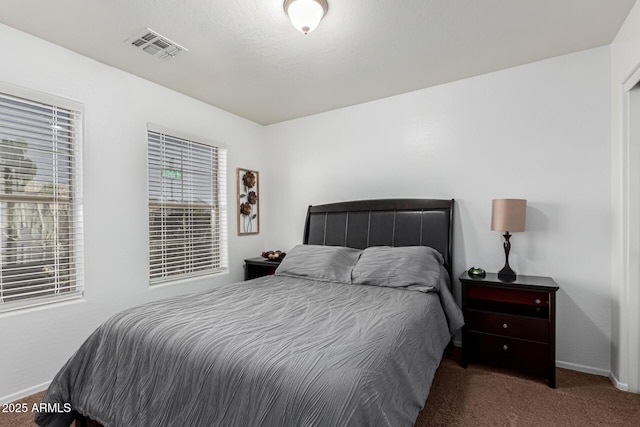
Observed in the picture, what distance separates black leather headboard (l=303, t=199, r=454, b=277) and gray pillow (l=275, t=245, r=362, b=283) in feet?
0.91

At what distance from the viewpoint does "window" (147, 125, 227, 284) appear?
10.00 feet

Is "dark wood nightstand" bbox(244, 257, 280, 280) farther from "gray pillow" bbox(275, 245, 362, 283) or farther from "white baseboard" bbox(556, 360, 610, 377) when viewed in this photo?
"white baseboard" bbox(556, 360, 610, 377)

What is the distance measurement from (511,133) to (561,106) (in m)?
0.39

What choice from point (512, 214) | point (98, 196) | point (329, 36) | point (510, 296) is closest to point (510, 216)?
point (512, 214)

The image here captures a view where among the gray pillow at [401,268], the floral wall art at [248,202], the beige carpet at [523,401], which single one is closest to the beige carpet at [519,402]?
the beige carpet at [523,401]

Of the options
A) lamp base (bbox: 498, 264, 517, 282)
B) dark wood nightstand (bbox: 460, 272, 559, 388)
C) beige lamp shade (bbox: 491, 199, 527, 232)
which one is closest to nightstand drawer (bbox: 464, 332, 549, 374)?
dark wood nightstand (bbox: 460, 272, 559, 388)

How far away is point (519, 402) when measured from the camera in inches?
79.6

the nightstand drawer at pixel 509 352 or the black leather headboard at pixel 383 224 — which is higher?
the black leather headboard at pixel 383 224

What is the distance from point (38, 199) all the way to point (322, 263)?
226 cm

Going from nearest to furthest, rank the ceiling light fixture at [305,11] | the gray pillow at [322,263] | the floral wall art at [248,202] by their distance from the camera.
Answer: the ceiling light fixture at [305,11]
the gray pillow at [322,263]
the floral wall art at [248,202]

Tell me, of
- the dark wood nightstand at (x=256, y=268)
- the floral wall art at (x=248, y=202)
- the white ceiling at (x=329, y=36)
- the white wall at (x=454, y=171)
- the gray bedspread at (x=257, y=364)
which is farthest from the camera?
the floral wall art at (x=248, y=202)

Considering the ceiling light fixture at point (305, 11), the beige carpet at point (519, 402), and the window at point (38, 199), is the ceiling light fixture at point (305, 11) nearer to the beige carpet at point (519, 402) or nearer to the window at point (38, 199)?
the window at point (38, 199)

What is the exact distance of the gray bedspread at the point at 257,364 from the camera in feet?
3.74

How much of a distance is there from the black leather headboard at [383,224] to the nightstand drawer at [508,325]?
1.52 ft
